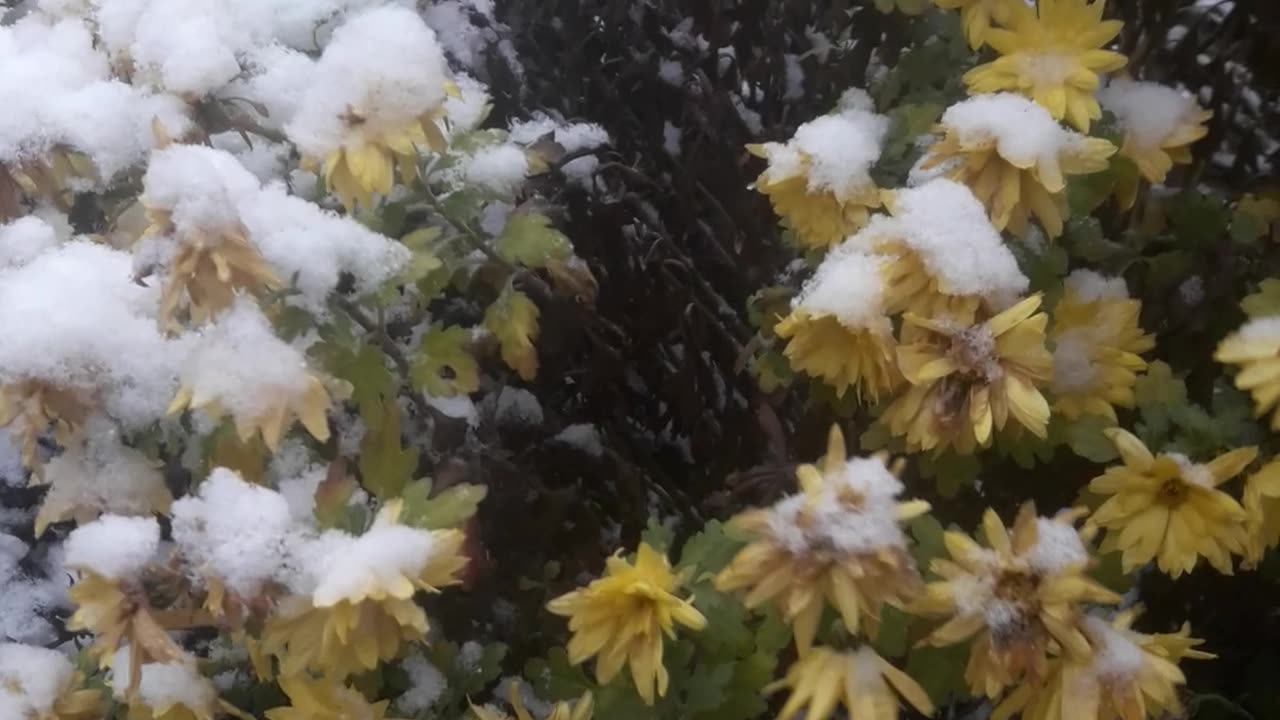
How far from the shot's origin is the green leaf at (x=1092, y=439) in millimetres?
895

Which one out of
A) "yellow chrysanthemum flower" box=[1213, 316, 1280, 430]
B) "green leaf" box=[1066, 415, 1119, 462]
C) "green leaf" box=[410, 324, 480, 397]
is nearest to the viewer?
"yellow chrysanthemum flower" box=[1213, 316, 1280, 430]

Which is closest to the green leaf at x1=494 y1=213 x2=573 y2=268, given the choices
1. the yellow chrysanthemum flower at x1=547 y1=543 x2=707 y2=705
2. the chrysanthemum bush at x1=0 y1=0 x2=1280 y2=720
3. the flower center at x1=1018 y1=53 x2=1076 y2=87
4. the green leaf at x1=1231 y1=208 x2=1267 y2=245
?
the chrysanthemum bush at x1=0 y1=0 x2=1280 y2=720

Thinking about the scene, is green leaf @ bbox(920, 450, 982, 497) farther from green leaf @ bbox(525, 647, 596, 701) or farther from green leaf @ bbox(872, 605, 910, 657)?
green leaf @ bbox(525, 647, 596, 701)

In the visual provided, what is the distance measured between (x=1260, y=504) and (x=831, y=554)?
0.40 metres

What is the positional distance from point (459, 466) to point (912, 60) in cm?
65

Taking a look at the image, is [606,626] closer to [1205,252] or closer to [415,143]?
[415,143]

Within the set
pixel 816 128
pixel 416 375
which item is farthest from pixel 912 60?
pixel 416 375

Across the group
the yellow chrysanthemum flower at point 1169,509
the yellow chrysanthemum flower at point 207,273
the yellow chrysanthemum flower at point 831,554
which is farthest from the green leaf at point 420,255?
the yellow chrysanthemum flower at point 1169,509

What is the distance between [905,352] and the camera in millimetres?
803

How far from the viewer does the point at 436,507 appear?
87 cm

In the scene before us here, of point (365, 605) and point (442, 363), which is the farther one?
point (442, 363)

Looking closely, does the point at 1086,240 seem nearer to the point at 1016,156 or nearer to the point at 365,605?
the point at 1016,156

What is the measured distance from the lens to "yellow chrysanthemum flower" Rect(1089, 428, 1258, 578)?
83 cm

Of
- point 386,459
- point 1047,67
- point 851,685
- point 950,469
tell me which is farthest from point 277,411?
point 1047,67
